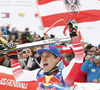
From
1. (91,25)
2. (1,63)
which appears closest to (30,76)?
(1,63)

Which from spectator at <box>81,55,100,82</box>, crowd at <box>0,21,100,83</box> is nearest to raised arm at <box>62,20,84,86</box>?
crowd at <box>0,21,100,83</box>

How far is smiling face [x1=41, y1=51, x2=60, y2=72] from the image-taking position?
455 centimetres

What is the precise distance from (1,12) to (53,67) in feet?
29.7

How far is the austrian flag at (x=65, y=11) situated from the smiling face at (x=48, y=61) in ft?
10.4

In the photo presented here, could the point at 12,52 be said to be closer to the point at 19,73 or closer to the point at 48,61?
the point at 19,73

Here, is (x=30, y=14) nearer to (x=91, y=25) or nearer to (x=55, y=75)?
(x=91, y=25)

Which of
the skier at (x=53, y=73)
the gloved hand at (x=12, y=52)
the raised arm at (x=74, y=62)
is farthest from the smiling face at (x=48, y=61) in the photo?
the gloved hand at (x=12, y=52)

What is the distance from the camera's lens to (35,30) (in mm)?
13227

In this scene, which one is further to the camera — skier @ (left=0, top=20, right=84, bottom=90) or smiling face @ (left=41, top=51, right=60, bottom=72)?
smiling face @ (left=41, top=51, right=60, bottom=72)

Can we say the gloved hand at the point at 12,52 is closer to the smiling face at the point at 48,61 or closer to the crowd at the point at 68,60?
the crowd at the point at 68,60

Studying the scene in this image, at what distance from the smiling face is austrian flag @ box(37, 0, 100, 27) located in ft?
10.4

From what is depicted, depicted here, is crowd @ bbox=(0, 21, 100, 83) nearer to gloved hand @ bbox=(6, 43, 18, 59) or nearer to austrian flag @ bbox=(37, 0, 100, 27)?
gloved hand @ bbox=(6, 43, 18, 59)

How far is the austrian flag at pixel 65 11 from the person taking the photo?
→ 25.6 ft

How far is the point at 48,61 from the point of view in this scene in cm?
456
